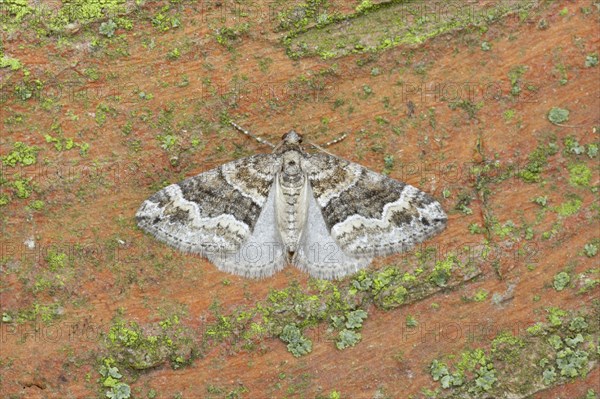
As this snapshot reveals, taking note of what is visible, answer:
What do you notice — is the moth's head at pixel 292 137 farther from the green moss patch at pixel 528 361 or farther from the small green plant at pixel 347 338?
the green moss patch at pixel 528 361

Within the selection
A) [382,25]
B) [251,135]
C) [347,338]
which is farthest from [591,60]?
[347,338]

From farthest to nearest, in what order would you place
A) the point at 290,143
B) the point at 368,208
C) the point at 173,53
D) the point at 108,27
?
1. the point at 368,208
2. the point at 290,143
3. the point at 173,53
4. the point at 108,27

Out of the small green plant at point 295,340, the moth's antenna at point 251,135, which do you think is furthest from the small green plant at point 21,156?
the small green plant at point 295,340

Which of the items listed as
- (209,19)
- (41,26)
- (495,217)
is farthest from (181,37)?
(495,217)

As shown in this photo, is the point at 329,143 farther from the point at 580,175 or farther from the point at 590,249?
the point at 590,249

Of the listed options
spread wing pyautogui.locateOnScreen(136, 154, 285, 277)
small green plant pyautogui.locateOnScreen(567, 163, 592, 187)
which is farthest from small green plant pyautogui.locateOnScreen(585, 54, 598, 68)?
spread wing pyautogui.locateOnScreen(136, 154, 285, 277)

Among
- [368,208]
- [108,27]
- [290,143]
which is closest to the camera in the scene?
[108,27]
